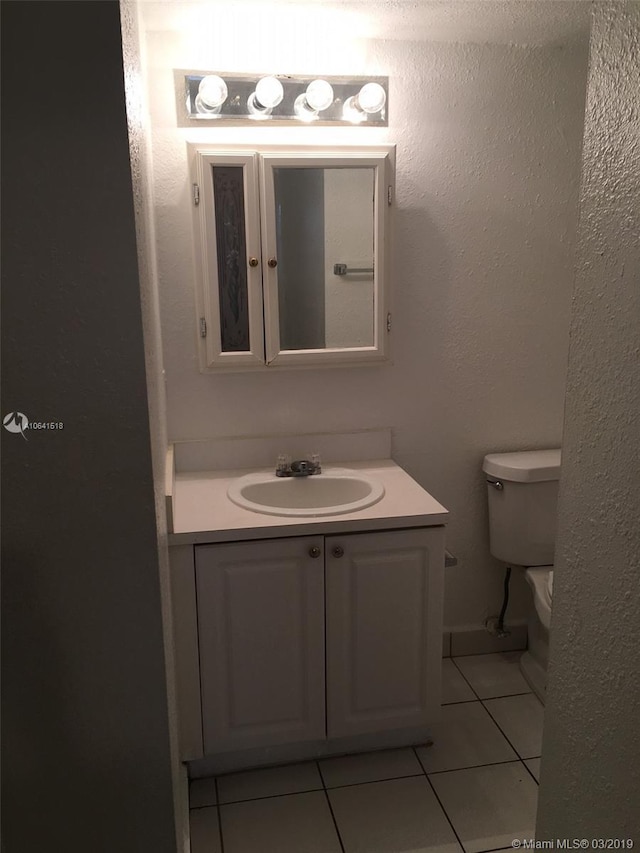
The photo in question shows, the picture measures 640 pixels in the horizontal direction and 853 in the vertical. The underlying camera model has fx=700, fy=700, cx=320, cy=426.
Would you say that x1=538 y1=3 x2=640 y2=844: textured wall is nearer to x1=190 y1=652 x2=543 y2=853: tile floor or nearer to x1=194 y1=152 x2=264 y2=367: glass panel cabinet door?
x1=190 y1=652 x2=543 y2=853: tile floor

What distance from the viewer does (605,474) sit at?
899mm

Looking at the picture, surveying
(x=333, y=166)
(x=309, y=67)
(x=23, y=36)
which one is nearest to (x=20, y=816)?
(x=23, y=36)

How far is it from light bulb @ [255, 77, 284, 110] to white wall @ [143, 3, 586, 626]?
3.8 inches

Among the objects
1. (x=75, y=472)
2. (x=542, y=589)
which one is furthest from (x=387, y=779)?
(x=75, y=472)

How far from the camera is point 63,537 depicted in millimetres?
1081

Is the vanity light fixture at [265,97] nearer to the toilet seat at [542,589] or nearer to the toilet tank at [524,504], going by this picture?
the toilet tank at [524,504]

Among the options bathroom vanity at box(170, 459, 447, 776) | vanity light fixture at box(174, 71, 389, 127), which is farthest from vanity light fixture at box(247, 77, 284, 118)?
bathroom vanity at box(170, 459, 447, 776)

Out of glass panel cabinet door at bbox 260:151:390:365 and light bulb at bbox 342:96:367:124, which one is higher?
light bulb at bbox 342:96:367:124

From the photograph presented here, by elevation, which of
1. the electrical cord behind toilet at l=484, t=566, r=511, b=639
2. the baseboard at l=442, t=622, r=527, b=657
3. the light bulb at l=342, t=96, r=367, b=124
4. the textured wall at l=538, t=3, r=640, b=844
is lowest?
the baseboard at l=442, t=622, r=527, b=657

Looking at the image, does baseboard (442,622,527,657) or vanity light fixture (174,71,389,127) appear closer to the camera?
vanity light fixture (174,71,389,127)

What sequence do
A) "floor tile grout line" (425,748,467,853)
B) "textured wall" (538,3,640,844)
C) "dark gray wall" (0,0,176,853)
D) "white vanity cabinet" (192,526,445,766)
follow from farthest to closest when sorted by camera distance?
"white vanity cabinet" (192,526,445,766)
"floor tile grout line" (425,748,467,853)
"dark gray wall" (0,0,176,853)
"textured wall" (538,3,640,844)

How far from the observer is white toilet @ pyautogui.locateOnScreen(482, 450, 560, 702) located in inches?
90.7

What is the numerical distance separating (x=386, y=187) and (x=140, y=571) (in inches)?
57.3

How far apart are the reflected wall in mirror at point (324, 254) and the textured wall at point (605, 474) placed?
1.26 metres
